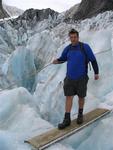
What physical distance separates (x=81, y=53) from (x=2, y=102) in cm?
157

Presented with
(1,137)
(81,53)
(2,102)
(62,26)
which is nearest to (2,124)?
(2,102)

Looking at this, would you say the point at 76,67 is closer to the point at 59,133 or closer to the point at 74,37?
the point at 74,37

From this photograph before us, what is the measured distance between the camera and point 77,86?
187 inches

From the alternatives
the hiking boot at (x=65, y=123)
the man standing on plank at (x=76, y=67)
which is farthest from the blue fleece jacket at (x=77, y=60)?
the hiking boot at (x=65, y=123)

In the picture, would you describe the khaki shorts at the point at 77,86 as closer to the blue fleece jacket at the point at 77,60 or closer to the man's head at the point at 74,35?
the blue fleece jacket at the point at 77,60

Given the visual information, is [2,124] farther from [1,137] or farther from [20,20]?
[20,20]

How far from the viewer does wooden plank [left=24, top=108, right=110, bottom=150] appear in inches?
166

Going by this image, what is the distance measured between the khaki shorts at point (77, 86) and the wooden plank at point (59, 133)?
333mm

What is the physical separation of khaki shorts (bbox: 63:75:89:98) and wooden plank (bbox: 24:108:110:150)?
0.33 metres

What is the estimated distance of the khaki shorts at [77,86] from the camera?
469 centimetres

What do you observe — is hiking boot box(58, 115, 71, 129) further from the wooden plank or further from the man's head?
the man's head

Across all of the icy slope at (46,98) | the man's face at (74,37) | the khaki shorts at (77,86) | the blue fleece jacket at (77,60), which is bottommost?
the icy slope at (46,98)

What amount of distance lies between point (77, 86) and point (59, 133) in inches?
26.3

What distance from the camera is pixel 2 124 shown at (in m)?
5.23
